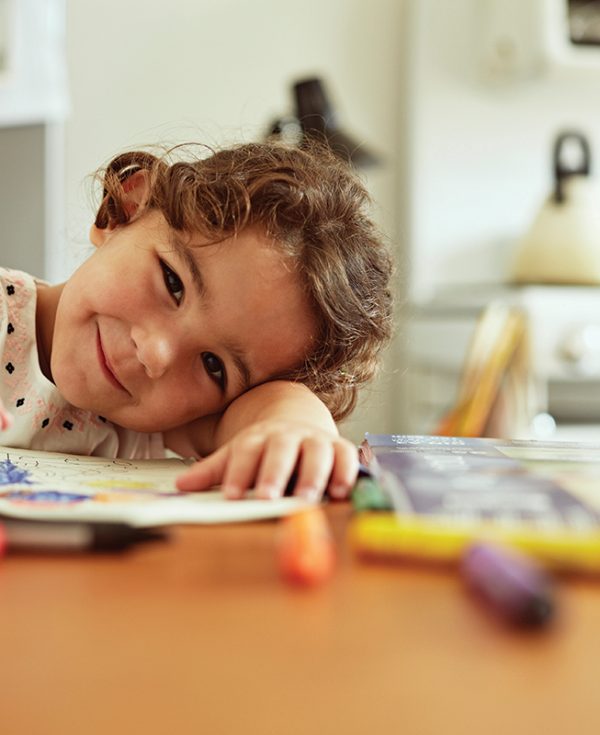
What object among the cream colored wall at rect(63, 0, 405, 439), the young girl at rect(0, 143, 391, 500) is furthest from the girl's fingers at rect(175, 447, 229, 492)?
the cream colored wall at rect(63, 0, 405, 439)

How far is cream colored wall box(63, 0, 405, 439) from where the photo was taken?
82.7 inches

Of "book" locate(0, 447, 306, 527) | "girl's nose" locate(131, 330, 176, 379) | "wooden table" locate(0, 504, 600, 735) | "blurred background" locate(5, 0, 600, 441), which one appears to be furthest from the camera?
"blurred background" locate(5, 0, 600, 441)

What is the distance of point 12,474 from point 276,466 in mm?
164

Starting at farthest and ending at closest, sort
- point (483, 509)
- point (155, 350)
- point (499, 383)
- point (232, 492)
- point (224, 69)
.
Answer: point (224, 69), point (499, 383), point (155, 350), point (232, 492), point (483, 509)

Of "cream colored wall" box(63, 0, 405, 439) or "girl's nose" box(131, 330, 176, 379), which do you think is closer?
"girl's nose" box(131, 330, 176, 379)

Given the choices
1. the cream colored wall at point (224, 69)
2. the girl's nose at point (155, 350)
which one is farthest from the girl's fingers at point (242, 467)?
the cream colored wall at point (224, 69)

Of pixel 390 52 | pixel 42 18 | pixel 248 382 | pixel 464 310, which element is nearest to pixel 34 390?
pixel 248 382

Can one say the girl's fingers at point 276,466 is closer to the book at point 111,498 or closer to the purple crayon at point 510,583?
the book at point 111,498

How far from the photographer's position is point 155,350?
692 millimetres

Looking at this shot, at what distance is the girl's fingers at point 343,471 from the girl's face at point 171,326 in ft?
0.84

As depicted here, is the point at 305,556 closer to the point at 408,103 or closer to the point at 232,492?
the point at 232,492

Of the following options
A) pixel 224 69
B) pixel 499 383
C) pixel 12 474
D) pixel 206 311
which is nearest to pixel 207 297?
pixel 206 311

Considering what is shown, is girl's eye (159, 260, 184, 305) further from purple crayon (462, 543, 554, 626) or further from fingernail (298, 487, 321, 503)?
purple crayon (462, 543, 554, 626)

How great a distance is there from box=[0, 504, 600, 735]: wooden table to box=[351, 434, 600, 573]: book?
2cm
